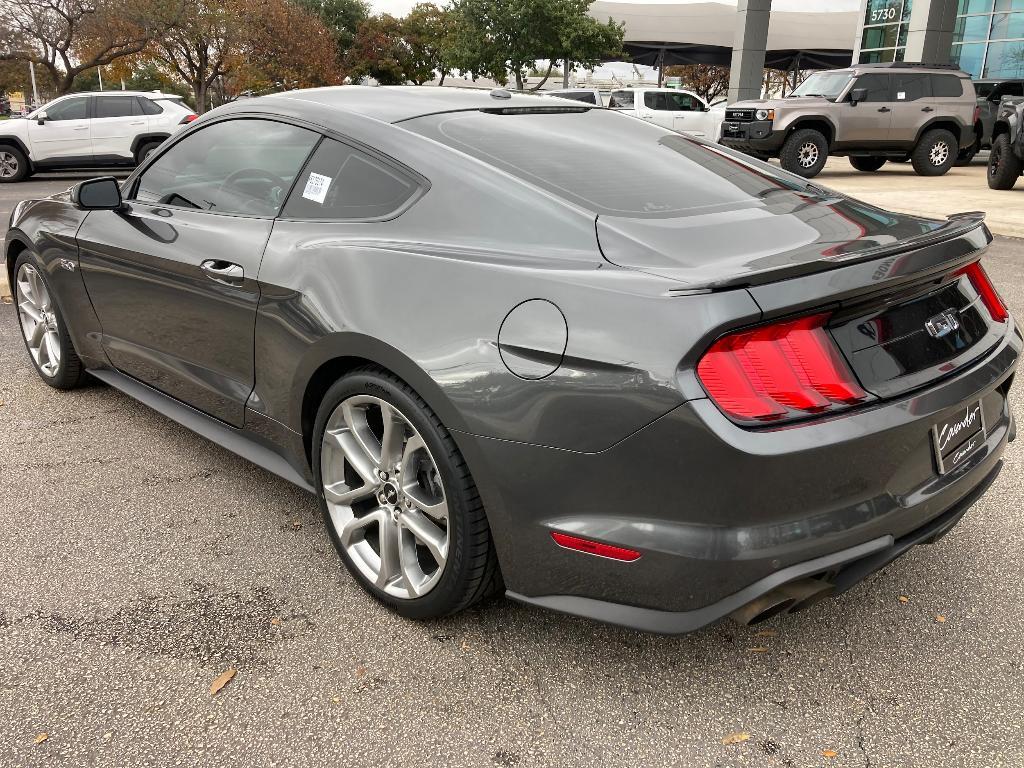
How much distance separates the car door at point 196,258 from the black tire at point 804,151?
14.6m

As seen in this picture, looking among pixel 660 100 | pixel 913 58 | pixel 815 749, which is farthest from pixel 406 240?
pixel 913 58

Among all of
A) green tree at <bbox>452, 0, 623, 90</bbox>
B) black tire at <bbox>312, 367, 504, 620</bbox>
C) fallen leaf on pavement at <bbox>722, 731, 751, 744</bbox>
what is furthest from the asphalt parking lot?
green tree at <bbox>452, 0, 623, 90</bbox>

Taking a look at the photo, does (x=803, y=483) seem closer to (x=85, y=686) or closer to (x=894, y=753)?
(x=894, y=753)

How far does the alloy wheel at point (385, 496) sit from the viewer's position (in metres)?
2.45

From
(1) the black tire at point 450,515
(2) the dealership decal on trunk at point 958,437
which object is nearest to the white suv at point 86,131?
(1) the black tire at point 450,515

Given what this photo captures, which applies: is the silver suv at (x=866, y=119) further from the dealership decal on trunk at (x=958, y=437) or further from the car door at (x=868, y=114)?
the dealership decal on trunk at (x=958, y=437)

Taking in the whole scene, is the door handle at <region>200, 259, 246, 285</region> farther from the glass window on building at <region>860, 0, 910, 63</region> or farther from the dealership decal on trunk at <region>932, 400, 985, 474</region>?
the glass window on building at <region>860, 0, 910, 63</region>

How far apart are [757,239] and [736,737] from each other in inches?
49.3

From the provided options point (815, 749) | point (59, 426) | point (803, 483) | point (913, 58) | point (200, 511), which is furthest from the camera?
point (913, 58)

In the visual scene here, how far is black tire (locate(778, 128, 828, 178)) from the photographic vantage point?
16344 millimetres

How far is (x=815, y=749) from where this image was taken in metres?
2.07

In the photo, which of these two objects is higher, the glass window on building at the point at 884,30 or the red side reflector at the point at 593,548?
the glass window on building at the point at 884,30

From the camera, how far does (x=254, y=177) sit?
10.2ft

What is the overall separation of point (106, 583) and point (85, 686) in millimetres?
558
